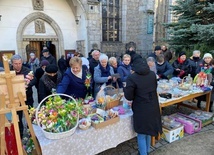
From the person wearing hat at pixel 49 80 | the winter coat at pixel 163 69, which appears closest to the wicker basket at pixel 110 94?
the person wearing hat at pixel 49 80

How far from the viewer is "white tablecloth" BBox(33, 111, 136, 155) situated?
192cm

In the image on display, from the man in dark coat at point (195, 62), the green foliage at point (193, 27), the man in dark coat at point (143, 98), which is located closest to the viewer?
the man in dark coat at point (143, 98)

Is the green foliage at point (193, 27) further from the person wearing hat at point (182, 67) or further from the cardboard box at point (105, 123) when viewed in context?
the cardboard box at point (105, 123)

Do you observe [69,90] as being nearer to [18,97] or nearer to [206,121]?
[18,97]

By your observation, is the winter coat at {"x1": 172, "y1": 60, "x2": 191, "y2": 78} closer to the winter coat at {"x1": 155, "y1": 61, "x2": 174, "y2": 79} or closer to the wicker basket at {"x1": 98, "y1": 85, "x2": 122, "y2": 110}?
the winter coat at {"x1": 155, "y1": 61, "x2": 174, "y2": 79}

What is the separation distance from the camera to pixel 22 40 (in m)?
8.22

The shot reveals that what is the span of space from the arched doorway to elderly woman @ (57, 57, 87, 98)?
21.2 ft

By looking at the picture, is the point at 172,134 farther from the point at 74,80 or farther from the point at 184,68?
the point at 184,68

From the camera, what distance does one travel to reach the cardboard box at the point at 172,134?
3072 mm

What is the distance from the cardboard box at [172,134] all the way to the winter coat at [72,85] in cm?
161

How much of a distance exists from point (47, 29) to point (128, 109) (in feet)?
25.2

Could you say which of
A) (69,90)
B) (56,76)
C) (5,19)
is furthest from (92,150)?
(5,19)

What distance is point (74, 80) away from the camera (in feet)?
8.89

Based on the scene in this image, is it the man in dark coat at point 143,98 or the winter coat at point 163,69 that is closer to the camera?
the man in dark coat at point 143,98
